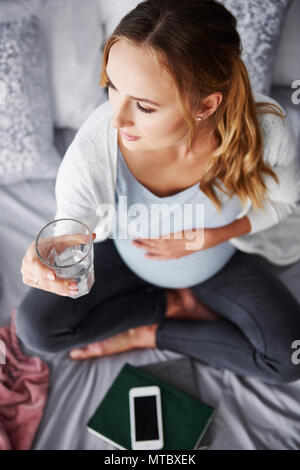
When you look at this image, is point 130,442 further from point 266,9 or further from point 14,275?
point 266,9

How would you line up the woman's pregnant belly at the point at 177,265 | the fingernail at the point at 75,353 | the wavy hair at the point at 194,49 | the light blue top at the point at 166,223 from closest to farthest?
the wavy hair at the point at 194,49 → the light blue top at the point at 166,223 → the woman's pregnant belly at the point at 177,265 → the fingernail at the point at 75,353

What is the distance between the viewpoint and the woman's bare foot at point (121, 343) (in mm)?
1022

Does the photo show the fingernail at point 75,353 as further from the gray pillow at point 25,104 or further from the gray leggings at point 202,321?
the gray pillow at point 25,104

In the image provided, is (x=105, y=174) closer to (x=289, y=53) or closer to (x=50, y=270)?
(x=50, y=270)

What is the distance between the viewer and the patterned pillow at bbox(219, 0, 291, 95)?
0.54 m

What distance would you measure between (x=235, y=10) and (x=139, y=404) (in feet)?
2.58

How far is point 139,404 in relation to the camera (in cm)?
95

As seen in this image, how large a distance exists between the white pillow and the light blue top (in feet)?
0.29

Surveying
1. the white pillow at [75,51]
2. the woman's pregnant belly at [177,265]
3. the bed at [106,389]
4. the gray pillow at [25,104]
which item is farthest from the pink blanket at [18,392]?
the white pillow at [75,51]

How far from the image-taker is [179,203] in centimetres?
69

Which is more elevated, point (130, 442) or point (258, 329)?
point (258, 329)

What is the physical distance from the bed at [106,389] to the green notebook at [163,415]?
0.02 metres

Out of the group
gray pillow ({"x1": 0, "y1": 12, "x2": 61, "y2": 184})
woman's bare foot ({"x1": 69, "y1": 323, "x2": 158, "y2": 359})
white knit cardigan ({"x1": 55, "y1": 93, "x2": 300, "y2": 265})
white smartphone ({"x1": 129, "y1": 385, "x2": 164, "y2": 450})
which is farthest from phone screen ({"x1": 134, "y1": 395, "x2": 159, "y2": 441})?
gray pillow ({"x1": 0, "y1": 12, "x2": 61, "y2": 184})
